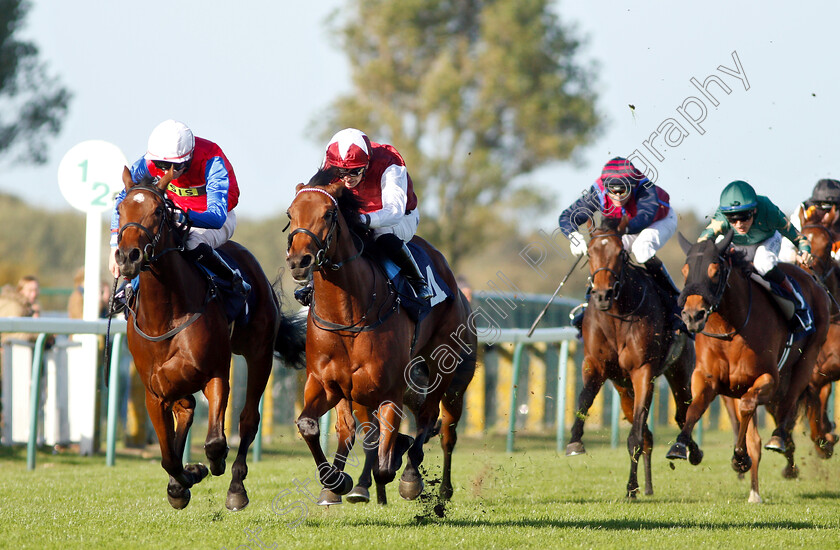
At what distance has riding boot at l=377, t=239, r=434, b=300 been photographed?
19.9 ft

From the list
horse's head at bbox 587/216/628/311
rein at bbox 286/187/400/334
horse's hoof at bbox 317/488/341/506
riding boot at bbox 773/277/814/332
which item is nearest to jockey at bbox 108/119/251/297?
rein at bbox 286/187/400/334

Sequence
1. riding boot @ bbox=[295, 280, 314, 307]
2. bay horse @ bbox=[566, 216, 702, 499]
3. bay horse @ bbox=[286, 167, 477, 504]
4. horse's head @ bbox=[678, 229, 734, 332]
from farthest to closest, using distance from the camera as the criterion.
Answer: bay horse @ bbox=[566, 216, 702, 499], horse's head @ bbox=[678, 229, 734, 332], riding boot @ bbox=[295, 280, 314, 307], bay horse @ bbox=[286, 167, 477, 504]

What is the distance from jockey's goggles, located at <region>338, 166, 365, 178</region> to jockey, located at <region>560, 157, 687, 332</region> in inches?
98.1

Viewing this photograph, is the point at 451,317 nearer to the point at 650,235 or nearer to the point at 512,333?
the point at 650,235

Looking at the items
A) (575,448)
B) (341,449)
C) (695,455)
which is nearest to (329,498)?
(341,449)

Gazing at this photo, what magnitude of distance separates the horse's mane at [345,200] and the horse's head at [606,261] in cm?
224

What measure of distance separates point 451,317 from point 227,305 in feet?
4.79

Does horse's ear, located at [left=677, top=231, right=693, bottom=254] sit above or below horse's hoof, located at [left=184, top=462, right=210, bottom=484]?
above

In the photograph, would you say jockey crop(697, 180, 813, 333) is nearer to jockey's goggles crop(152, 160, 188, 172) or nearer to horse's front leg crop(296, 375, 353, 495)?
horse's front leg crop(296, 375, 353, 495)

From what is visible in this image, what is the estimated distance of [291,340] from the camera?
22.3 feet

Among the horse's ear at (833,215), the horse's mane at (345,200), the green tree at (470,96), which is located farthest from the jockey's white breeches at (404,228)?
the green tree at (470,96)

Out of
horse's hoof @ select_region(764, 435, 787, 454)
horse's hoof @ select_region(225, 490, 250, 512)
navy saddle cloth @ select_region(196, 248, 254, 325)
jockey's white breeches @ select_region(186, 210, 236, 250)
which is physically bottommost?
horse's hoof @ select_region(225, 490, 250, 512)

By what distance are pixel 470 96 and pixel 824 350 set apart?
20.1m

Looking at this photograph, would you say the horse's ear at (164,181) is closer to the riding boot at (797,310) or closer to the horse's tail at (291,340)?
the horse's tail at (291,340)
